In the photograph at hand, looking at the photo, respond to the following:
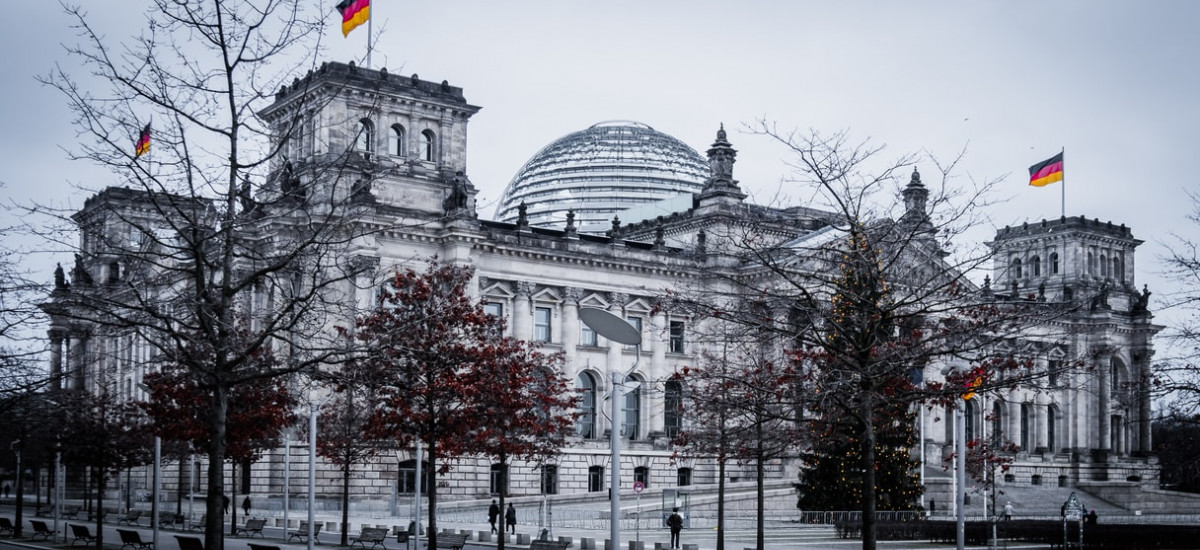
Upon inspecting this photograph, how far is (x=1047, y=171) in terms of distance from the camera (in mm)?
94625

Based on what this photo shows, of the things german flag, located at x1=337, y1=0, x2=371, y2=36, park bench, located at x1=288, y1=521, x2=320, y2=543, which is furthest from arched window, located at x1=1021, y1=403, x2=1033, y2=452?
park bench, located at x1=288, y1=521, x2=320, y2=543

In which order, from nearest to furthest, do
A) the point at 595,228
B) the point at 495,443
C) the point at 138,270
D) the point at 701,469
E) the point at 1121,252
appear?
the point at 138,270, the point at 495,443, the point at 701,469, the point at 595,228, the point at 1121,252

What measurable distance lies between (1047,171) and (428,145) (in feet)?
136

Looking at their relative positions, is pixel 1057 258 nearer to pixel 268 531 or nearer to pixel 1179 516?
pixel 1179 516

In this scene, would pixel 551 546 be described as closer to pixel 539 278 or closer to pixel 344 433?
pixel 344 433

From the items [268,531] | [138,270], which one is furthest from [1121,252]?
[138,270]

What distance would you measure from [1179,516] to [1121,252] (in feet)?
124

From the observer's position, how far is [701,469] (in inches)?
3600

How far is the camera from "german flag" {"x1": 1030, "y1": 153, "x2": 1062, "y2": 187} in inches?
3688

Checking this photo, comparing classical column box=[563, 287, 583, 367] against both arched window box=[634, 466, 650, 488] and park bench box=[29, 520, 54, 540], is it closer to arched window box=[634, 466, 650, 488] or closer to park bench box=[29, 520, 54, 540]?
arched window box=[634, 466, 650, 488]

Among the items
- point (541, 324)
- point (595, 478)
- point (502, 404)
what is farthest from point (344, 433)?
point (595, 478)

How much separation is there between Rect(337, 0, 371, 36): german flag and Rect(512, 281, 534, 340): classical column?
23.1 meters


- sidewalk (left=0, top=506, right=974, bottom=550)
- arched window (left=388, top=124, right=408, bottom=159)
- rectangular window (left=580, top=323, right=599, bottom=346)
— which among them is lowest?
sidewalk (left=0, top=506, right=974, bottom=550)

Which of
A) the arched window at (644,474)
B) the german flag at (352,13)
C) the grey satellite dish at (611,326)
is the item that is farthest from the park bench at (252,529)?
the grey satellite dish at (611,326)
